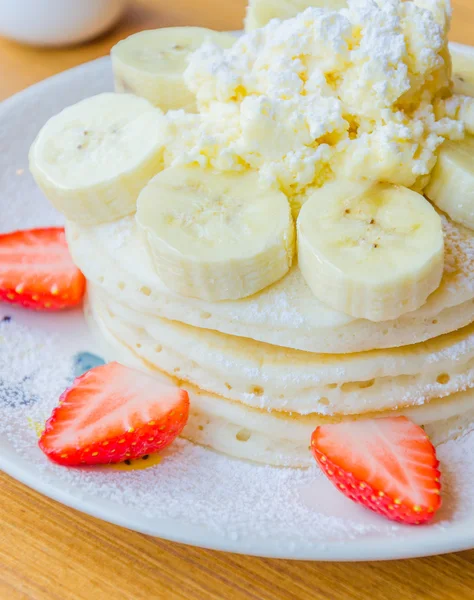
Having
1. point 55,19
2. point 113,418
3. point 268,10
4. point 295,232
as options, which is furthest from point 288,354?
point 55,19

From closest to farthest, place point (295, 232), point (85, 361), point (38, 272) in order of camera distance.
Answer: point (295, 232), point (85, 361), point (38, 272)

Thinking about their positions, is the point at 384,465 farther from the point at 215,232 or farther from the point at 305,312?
the point at 215,232

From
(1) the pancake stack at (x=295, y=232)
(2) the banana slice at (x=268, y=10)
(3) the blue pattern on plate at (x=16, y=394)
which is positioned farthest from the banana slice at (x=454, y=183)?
(3) the blue pattern on plate at (x=16, y=394)

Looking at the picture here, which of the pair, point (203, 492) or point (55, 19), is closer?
point (203, 492)

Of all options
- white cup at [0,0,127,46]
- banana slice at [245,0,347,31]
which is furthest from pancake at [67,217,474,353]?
white cup at [0,0,127,46]

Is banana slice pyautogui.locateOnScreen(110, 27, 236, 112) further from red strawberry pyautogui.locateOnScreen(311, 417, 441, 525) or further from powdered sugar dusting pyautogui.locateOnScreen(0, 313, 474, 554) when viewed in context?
red strawberry pyautogui.locateOnScreen(311, 417, 441, 525)

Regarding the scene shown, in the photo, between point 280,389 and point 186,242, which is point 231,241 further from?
point 280,389

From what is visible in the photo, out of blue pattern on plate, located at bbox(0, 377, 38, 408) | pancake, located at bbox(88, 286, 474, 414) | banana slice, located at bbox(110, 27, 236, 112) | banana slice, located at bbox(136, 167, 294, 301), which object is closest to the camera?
banana slice, located at bbox(136, 167, 294, 301)
